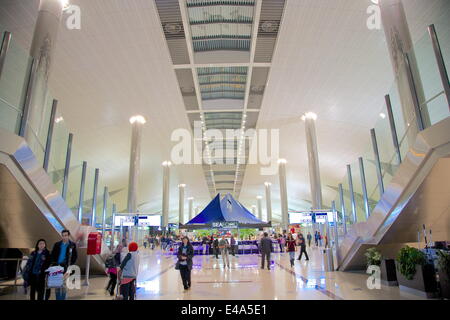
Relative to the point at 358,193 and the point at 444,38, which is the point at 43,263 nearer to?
the point at 444,38

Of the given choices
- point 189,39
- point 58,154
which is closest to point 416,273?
point 58,154

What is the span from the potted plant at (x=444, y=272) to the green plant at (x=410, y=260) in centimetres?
46

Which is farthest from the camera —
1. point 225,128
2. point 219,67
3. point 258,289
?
point 225,128

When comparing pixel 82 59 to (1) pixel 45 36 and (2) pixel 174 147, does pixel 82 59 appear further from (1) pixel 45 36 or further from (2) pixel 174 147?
(2) pixel 174 147

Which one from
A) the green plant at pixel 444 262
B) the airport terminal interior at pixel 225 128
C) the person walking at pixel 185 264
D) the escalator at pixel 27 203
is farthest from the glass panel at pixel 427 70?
the escalator at pixel 27 203

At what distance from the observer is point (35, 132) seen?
6109mm

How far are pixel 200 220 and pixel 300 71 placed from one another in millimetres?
8691

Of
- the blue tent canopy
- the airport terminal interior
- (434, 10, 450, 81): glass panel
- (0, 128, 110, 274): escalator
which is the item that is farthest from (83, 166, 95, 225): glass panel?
(434, 10, 450, 81): glass panel

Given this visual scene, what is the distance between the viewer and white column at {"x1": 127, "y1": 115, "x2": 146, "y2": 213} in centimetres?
1750

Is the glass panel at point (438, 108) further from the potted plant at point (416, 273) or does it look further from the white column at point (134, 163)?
the white column at point (134, 163)

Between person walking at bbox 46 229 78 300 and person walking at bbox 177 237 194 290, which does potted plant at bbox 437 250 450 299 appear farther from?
person walking at bbox 46 229 78 300

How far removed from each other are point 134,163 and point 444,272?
15494 mm

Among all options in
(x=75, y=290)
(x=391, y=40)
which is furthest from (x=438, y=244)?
(x=75, y=290)

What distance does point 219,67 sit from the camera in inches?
683
